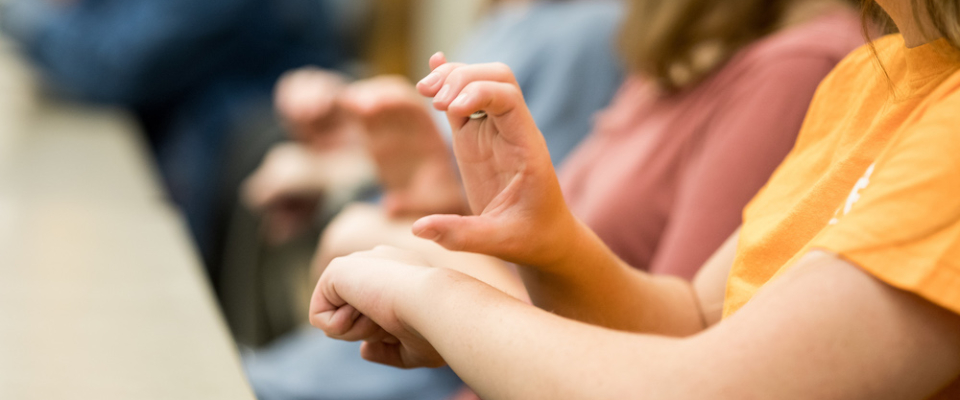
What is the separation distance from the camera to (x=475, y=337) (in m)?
0.34

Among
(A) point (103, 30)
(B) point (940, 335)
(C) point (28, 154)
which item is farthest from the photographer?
(A) point (103, 30)

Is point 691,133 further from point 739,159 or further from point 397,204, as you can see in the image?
point 397,204

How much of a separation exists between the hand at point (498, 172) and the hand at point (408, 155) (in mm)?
320

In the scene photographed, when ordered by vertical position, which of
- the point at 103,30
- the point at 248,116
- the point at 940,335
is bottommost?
the point at 940,335

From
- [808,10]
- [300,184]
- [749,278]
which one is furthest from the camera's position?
[300,184]

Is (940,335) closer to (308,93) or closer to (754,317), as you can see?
(754,317)

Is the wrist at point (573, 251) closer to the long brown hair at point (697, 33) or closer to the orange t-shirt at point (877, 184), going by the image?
the orange t-shirt at point (877, 184)

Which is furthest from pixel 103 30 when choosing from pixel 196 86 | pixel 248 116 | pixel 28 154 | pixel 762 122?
pixel 762 122

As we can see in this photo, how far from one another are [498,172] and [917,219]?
183mm

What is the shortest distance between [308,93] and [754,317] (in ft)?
3.20

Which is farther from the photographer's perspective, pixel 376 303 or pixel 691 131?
pixel 691 131

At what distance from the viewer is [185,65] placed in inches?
60.2

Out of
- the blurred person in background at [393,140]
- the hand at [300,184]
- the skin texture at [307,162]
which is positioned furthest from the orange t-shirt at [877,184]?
the hand at [300,184]

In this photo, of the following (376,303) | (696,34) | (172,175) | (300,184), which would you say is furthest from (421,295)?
(172,175)
